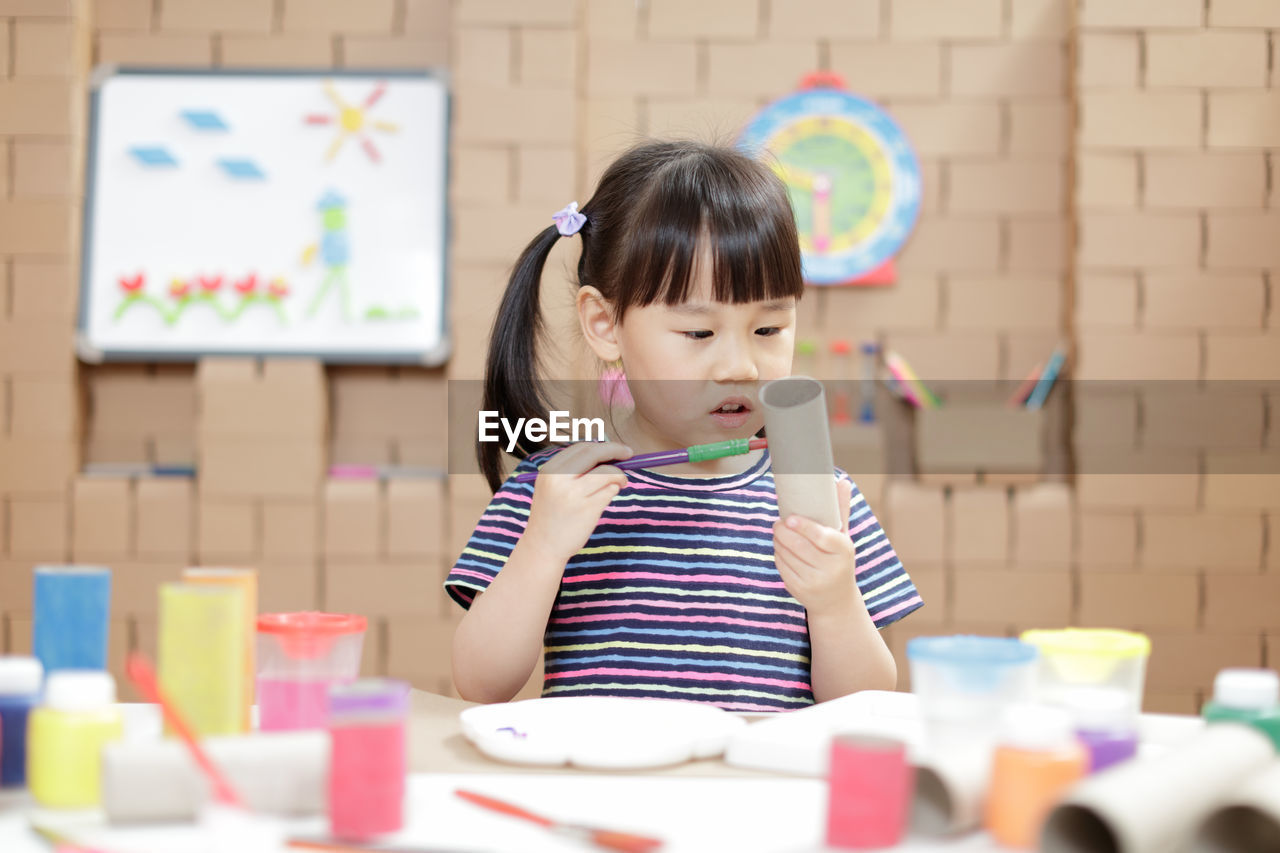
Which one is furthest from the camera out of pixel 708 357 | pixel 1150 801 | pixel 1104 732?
pixel 708 357

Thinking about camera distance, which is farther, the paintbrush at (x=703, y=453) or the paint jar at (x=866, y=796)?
the paintbrush at (x=703, y=453)

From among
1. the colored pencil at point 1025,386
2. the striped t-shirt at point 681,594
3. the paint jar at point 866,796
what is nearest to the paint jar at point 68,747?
the paint jar at point 866,796

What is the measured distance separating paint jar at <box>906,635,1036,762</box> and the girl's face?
447 millimetres

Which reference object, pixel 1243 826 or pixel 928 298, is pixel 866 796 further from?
pixel 928 298

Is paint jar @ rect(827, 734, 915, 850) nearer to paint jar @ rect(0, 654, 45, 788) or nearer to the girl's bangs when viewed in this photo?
paint jar @ rect(0, 654, 45, 788)

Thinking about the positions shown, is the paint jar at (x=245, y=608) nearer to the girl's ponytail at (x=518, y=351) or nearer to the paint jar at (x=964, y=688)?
the paint jar at (x=964, y=688)

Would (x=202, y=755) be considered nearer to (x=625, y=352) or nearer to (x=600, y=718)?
(x=600, y=718)

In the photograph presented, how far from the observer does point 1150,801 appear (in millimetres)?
516

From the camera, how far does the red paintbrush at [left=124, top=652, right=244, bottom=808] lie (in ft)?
1.94

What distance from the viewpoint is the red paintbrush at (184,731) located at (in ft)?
1.94

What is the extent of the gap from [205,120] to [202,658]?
2.02 meters

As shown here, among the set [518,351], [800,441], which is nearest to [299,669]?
[800,441]

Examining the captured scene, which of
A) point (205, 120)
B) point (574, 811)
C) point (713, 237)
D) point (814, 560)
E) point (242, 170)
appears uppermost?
point (205, 120)

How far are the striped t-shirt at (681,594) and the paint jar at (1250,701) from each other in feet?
1.60
